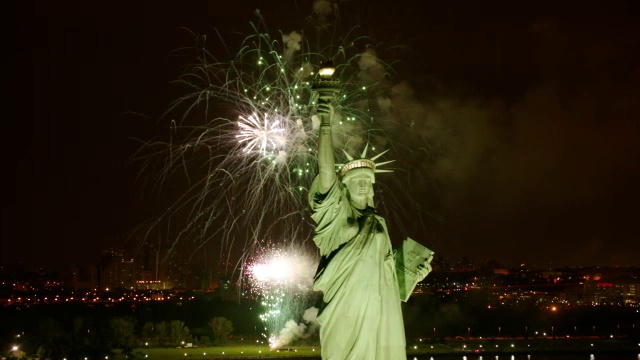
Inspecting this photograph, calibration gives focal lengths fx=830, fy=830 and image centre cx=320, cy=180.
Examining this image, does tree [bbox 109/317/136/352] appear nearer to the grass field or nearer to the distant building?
the grass field

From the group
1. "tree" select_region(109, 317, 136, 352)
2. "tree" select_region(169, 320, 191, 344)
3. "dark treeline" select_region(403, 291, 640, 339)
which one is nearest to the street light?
"tree" select_region(109, 317, 136, 352)

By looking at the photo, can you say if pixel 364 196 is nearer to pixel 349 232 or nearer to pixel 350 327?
pixel 349 232

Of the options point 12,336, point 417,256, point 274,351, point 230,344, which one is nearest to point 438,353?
point 274,351

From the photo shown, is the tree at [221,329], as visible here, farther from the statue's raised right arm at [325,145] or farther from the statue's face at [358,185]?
the statue's raised right arm at [325,145]

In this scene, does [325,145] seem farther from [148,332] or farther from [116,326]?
[148,332]

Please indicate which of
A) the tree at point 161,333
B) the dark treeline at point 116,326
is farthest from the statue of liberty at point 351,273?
the tree at point 161,333

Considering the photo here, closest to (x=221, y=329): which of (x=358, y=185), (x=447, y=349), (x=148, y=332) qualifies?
(x=148, y=332)
